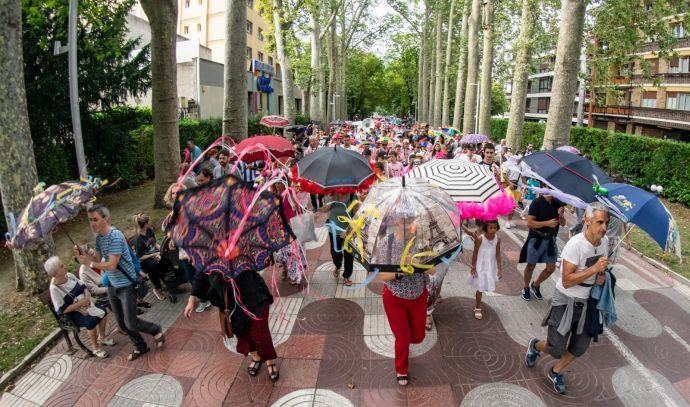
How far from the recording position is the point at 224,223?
3.40 metres

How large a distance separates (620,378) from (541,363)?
2.46ft

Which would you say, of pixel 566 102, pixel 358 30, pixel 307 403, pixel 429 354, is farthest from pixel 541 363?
pixel 358 30

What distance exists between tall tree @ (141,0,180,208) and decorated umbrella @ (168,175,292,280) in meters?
6.89

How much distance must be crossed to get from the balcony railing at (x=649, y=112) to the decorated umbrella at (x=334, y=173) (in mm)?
39921

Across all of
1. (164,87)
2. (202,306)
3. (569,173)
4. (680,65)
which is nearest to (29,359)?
(202,306)

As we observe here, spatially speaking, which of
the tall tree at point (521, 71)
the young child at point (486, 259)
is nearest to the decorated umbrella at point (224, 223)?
the young child at point (486, 259)

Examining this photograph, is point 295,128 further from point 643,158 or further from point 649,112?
point 649,112

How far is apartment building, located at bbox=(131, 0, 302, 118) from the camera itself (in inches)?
1027

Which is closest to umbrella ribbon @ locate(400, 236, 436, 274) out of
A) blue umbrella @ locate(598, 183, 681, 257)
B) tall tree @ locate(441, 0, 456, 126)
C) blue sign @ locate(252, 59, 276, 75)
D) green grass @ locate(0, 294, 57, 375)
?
blue umbrella @ locate(598, 183, 681, 257)

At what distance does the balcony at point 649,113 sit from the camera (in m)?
34.7

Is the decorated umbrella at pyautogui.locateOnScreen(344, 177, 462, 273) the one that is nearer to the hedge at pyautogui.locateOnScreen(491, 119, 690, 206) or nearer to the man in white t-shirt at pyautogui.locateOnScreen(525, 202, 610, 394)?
the man in white t-shirt at pyautogui.locateOnScreen(525, 202, 610, 394)

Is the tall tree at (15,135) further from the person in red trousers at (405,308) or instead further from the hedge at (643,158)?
the hedge at (643,158)

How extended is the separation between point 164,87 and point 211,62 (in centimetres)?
1975

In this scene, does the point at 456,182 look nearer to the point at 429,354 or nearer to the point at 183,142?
the point at 429,354
